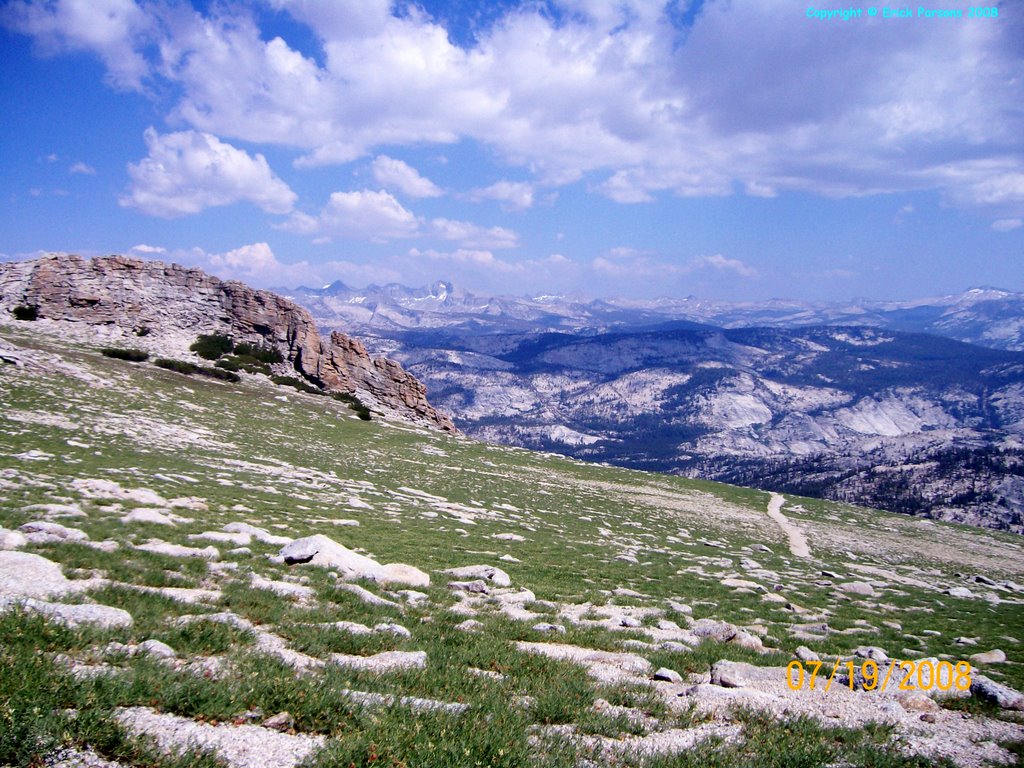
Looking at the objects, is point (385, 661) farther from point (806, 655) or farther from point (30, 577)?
point (806, 655)

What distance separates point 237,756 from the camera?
18.4 feet

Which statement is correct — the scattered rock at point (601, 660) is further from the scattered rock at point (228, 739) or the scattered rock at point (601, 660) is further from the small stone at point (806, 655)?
the scattered rock at point (228, 739)

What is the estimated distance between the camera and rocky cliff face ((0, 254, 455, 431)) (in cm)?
6969

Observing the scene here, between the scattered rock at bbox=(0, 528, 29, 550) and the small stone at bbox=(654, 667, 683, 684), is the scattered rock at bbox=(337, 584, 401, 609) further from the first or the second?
the scattered rock at bbox=(0, 528, 29, 550)

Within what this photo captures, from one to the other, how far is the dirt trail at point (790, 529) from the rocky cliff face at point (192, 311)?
5427cm

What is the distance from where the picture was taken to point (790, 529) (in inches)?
1898

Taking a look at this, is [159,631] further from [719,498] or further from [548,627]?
[719,498]

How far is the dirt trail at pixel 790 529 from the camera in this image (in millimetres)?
38506

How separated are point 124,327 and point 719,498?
77.6m

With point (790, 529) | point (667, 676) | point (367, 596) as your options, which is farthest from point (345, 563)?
point (790, 529)

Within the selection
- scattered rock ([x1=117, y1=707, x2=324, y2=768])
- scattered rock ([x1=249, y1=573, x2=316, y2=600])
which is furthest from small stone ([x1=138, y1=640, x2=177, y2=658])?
scattered rock ([x1=249, y1=573, x2=316, y2=600])

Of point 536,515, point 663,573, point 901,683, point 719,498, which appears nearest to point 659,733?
point 901,683
